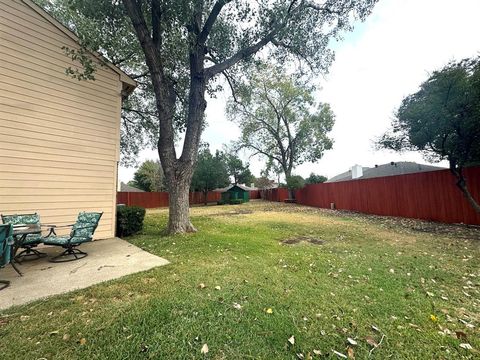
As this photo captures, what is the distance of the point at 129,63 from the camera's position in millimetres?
9805

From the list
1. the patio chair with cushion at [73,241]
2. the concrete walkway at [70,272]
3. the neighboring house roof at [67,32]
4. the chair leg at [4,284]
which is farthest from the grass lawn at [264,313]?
the neighboring house roof at [67,32]

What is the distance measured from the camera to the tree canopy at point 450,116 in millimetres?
6355

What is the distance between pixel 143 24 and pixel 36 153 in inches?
167

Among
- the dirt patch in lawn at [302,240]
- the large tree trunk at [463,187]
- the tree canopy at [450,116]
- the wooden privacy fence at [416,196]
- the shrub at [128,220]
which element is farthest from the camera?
the wooden privacy fence at [416,196]

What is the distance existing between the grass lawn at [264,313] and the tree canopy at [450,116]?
456 centimetres

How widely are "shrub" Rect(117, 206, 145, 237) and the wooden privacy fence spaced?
11281 mm

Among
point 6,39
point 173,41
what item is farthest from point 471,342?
point 6,39

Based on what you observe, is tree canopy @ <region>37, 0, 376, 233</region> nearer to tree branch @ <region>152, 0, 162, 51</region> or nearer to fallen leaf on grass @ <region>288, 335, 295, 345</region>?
tree branch @ <region>152, 0, 162, 51</region>

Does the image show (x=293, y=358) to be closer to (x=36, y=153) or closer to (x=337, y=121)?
(x=36, y=153)

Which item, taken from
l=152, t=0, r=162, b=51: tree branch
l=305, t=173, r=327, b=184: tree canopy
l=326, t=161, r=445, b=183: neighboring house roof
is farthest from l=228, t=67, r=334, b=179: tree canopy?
l=152, t=0, r=162, b=51: tree branch

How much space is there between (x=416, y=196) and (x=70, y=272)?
12.2 meters

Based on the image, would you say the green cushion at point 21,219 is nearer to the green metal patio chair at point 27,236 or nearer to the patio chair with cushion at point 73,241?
the green metal patio chair at point 27,236

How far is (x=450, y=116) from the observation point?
6625 millimetres

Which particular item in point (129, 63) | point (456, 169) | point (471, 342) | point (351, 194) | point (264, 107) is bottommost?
point (471, 342)
